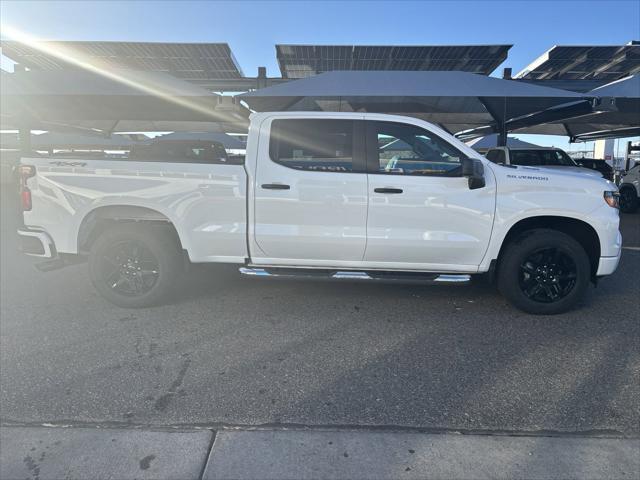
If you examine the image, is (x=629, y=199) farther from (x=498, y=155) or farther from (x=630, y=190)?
(x=498, y=155)

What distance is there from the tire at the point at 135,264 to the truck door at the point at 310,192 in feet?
3.00

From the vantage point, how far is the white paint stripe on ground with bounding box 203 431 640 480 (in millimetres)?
2314

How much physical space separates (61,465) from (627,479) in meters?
3.02

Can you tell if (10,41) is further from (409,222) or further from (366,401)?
(366,401)

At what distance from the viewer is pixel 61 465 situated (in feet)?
7.75

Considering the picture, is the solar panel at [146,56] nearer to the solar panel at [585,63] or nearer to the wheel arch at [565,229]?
the solar panel at [585,63]

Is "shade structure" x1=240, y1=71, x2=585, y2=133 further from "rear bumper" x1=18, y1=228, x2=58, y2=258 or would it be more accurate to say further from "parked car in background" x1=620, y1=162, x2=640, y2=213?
"rear bumper" x1=18, y1=228, x2=58, y2=258

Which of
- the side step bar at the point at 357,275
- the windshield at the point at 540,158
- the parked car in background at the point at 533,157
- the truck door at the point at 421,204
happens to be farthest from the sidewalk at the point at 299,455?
the windshield at the point at 540,158

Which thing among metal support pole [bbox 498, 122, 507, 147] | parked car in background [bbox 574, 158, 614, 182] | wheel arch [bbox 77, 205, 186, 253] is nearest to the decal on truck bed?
wheel arch [bbox 77, 205, 186, 253]

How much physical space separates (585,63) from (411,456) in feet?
50.5

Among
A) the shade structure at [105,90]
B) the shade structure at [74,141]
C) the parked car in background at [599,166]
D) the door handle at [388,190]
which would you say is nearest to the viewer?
the door handle at [388,190]

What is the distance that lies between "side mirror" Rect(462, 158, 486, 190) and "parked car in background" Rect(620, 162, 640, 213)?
1193cm

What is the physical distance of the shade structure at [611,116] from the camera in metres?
9.38

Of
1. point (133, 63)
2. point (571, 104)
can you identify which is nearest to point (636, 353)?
point (571, 104)
